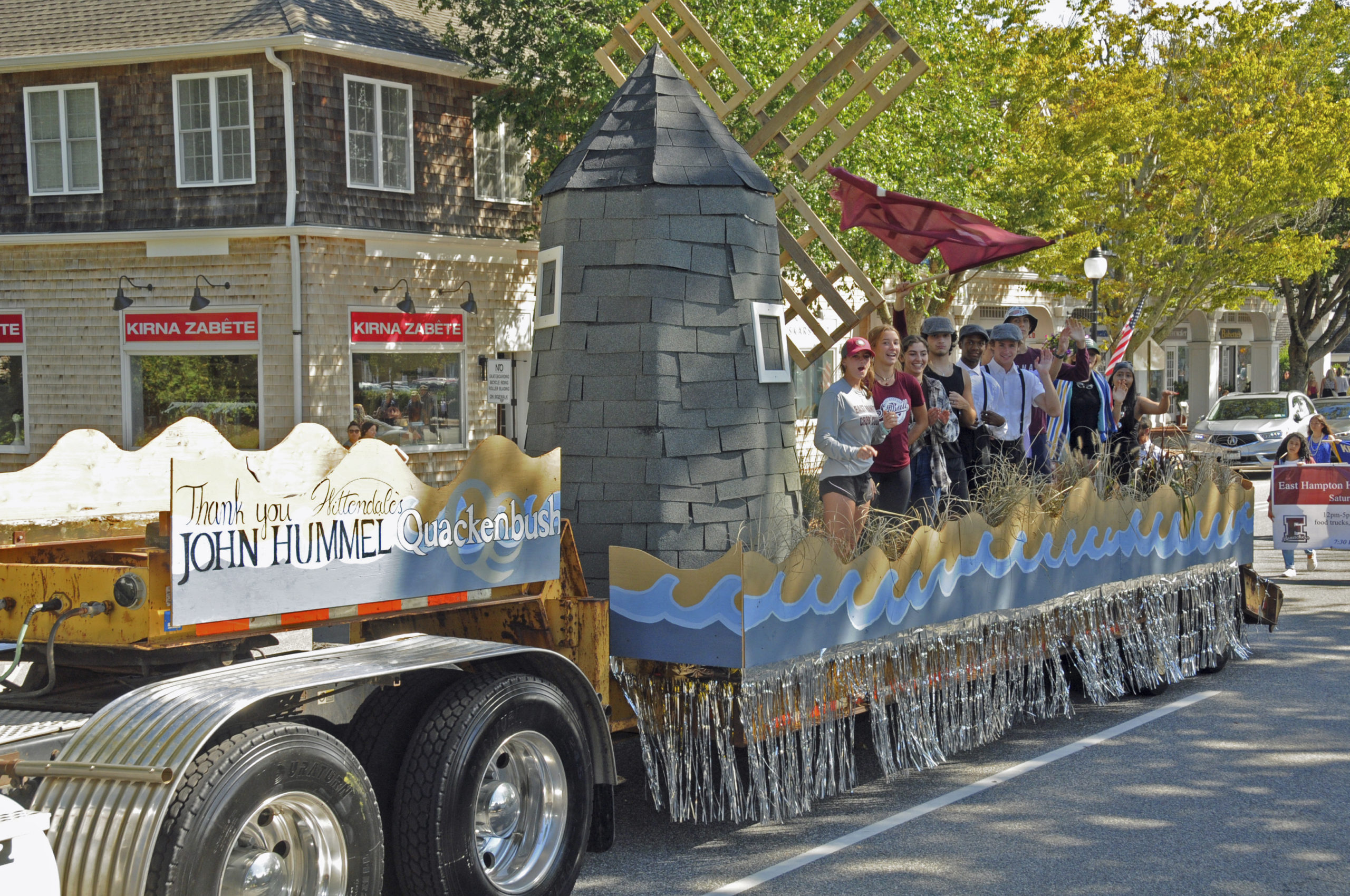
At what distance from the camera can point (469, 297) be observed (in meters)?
22.1

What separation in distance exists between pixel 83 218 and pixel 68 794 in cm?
1958

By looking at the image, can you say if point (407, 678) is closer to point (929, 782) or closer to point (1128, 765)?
point (929, 782)

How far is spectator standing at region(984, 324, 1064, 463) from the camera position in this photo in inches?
365

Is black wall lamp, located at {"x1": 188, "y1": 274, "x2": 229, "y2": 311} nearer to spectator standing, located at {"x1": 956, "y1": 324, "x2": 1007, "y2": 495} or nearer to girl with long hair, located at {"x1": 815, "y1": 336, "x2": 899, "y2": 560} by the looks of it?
spectator standing, located at {"x1": 956, "y1": 324, "x2": 1007, "y2": 495}

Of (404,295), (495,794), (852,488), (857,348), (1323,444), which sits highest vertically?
(404,295)

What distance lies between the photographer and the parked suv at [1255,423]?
27.0 metres

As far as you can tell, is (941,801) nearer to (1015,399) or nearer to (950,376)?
(950,376)

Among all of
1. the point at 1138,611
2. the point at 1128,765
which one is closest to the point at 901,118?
the point at 1138,611

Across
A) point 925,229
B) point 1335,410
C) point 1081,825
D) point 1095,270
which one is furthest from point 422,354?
point 1335,410

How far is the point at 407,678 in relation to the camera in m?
4.55

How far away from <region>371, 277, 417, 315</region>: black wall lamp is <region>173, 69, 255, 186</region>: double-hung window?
94.5 inches

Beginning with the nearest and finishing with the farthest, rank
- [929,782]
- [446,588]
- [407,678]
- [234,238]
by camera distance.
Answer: [407,678], [446,588], [929,782], [234,238]

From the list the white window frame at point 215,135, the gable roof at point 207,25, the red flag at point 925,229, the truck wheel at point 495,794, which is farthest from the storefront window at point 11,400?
the truck wheel at point 495,794

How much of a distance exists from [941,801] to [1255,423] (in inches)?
946
